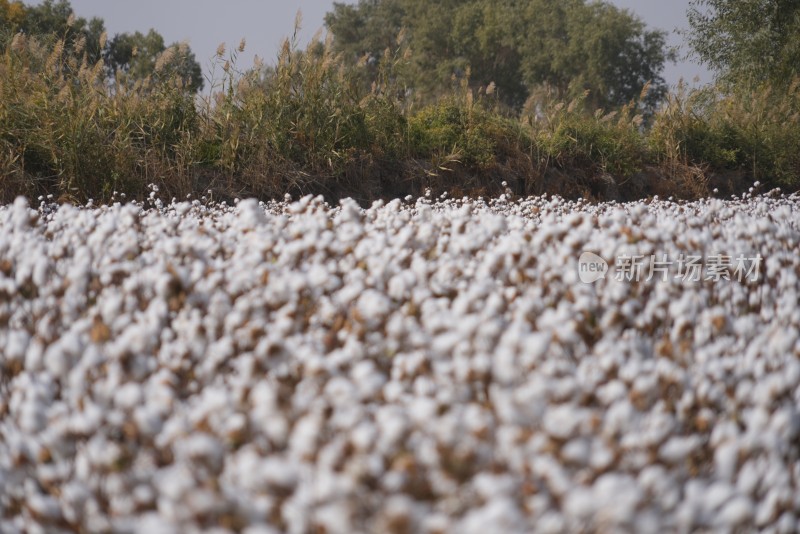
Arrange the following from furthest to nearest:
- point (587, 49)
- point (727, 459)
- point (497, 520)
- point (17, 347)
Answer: point (587, 49), point (17, 347), point (727, 459), point (497, 520)

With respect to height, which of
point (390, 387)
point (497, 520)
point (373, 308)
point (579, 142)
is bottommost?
point (497, 520)

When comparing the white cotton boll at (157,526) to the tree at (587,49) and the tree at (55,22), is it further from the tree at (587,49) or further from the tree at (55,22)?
the tree at (587,49)

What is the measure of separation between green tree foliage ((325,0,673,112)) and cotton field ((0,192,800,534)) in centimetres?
3742

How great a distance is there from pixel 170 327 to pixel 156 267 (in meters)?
0.34

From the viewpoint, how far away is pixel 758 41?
744 inches

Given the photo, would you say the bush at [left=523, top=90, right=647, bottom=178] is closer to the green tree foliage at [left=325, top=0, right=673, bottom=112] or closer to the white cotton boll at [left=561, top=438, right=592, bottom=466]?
the white cotton boll at [left=561, top=438, right=592, bottom=466]

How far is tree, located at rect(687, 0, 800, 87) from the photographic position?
1883 centimetres

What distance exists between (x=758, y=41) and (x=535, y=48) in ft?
77.4

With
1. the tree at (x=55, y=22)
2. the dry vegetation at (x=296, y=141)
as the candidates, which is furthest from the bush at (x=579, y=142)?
the tree at (x=55, y=22)

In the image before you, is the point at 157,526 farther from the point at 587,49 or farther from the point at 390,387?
the point at 587,49

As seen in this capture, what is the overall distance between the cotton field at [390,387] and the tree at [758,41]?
690 inches

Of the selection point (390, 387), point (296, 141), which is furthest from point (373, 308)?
point (296, 141)

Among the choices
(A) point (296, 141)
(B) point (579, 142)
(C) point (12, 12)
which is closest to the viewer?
(A) point (296, 141)

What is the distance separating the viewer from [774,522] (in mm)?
2146
